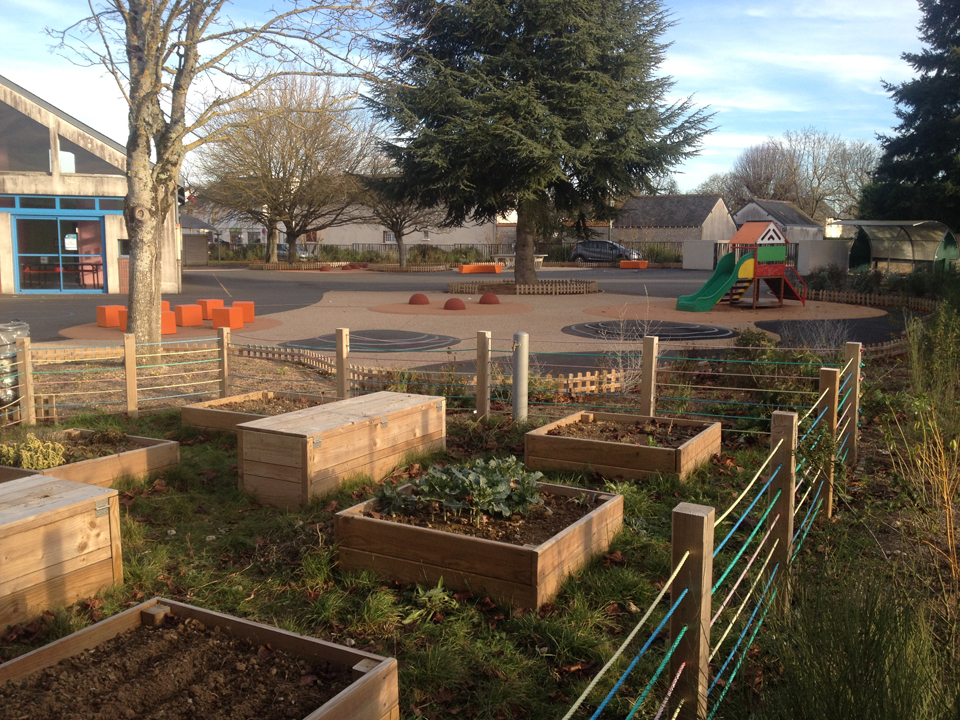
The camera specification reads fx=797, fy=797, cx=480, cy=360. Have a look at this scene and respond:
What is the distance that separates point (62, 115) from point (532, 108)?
1614 cm

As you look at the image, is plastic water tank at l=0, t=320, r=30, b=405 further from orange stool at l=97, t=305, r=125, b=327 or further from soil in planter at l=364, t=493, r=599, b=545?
orange stool at l=97, t=305, r=125, b=327

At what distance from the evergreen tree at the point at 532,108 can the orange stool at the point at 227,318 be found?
36.9 ft

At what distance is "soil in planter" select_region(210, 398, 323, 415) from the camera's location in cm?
853

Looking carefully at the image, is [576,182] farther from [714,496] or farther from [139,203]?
[714,496]

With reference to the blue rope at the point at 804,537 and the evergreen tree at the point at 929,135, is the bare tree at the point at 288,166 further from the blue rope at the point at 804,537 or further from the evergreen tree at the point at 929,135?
the blue rope at the point at 804,537

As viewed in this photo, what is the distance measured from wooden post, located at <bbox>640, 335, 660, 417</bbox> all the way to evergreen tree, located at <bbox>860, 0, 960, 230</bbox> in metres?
27.0

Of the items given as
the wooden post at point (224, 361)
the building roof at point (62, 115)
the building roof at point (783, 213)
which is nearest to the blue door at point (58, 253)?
the building roof at point (62, 115)

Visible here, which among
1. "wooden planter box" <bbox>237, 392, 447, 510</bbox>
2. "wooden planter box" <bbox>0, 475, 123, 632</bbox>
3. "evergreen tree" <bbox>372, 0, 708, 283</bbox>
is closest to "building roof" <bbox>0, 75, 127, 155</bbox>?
"evergreen tree" <bbox>372, 0, 708, 283</bbox>

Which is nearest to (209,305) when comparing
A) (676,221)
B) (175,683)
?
(175,683)

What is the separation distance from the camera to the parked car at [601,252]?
5647cm

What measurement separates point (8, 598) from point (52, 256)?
27958mm

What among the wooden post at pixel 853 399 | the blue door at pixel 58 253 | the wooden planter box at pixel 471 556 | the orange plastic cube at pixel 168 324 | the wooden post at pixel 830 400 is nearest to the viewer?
the wooden planter box at pixel 471 556

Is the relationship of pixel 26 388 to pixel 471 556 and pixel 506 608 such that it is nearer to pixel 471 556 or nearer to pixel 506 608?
pixel 471 556

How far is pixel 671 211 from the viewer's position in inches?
2534
